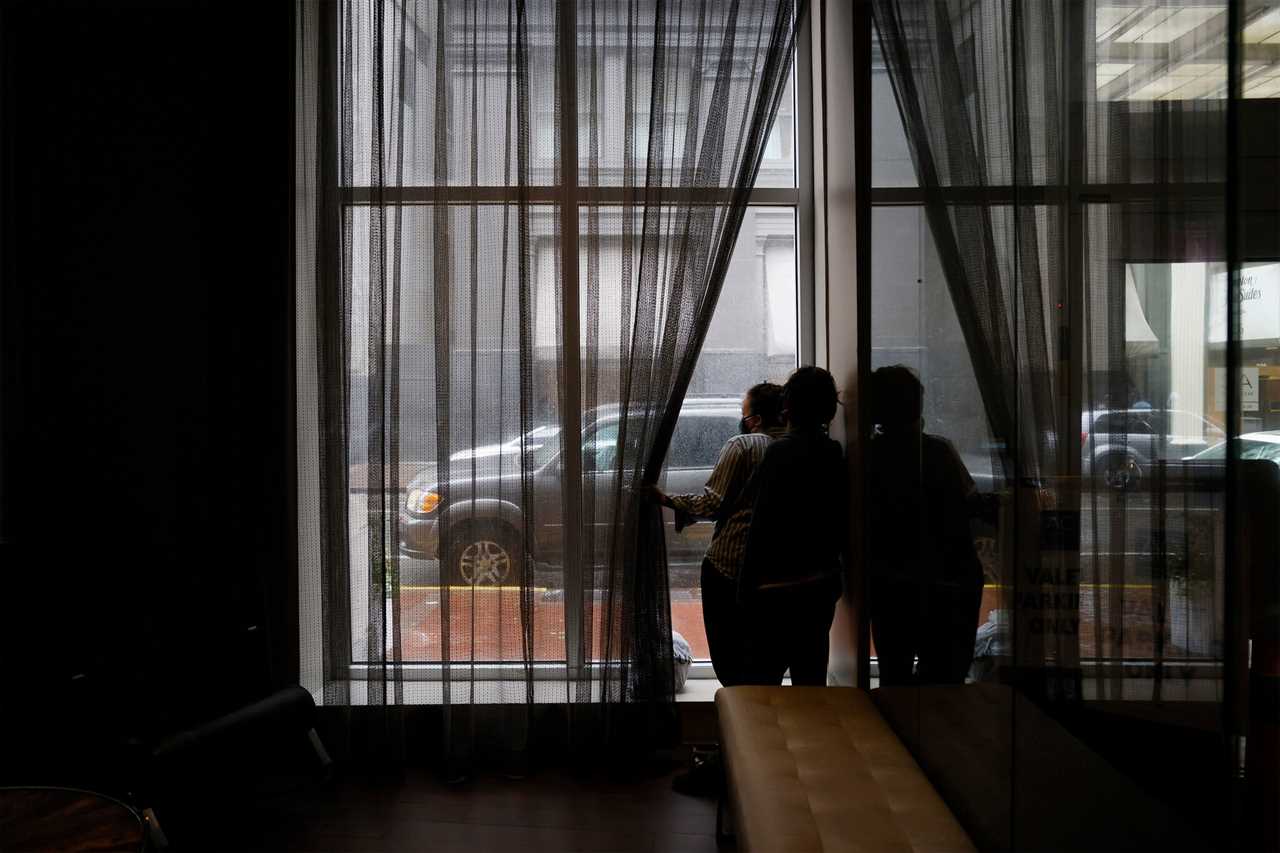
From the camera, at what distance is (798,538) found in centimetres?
315

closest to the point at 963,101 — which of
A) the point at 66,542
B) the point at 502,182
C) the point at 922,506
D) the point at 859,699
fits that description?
the point at 922,506

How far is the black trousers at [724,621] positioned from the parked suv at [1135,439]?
2131 millimetres

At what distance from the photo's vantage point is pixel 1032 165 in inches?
59.8

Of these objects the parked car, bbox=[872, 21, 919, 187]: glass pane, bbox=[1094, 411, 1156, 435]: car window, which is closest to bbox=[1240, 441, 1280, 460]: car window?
the parked car

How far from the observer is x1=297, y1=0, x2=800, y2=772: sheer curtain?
3.73 metres

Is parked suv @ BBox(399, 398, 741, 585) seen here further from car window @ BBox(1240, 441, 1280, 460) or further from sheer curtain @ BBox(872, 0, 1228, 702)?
car window @ BBox(1240, 441, 1280, 460)

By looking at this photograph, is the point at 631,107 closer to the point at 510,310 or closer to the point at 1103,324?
the point at 510,310

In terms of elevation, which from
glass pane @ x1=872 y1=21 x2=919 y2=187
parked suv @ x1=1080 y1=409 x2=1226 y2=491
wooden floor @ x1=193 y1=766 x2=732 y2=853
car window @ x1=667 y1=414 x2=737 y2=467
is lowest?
wooden floor @ x1=193 y1=766 x2=732 y2=853

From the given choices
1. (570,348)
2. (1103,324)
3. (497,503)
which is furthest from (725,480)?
(1103,324)

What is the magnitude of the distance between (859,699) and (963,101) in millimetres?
1780

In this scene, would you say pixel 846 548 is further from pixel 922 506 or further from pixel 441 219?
pixel 441 219

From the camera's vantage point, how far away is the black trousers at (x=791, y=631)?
125 inches

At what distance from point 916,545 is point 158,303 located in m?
3.19

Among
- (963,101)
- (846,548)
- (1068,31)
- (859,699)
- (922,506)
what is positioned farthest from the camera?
(846,548)
